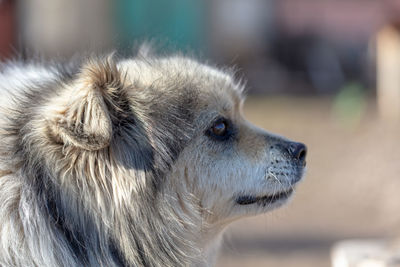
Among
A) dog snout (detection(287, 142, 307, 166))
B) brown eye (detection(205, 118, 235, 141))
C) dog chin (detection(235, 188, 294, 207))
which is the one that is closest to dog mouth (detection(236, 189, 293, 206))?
dog chin (detection(235, 188, 294, 207))

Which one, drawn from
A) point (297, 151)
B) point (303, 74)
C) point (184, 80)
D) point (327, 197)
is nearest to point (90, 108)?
point (184, 80)

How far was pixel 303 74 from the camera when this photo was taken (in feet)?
54.0

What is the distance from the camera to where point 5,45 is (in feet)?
44.5

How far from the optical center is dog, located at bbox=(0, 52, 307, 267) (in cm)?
310

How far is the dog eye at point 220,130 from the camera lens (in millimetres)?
3650

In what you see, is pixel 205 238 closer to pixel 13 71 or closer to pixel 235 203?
pixel 235 203

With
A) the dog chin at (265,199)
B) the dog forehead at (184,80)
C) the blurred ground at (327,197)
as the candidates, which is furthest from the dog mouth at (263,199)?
the blurred ground at (327,197)

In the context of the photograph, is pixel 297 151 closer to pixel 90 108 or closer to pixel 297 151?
pixel 297 151

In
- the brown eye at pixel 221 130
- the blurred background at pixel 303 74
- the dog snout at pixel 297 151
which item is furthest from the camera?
the blurred background at pixel 303 74

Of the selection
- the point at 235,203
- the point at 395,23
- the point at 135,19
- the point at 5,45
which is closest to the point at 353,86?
the point at 395,23

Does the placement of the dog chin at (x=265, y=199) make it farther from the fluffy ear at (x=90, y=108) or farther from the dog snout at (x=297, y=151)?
the fluffy ear at (x=90, y=108)

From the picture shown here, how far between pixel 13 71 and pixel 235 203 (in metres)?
1.36

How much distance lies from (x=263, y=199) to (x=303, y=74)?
42.7 feet

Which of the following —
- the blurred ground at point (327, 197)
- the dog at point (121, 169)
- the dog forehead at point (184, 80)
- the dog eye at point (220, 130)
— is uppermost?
the blurred ground at point (327, 197)
